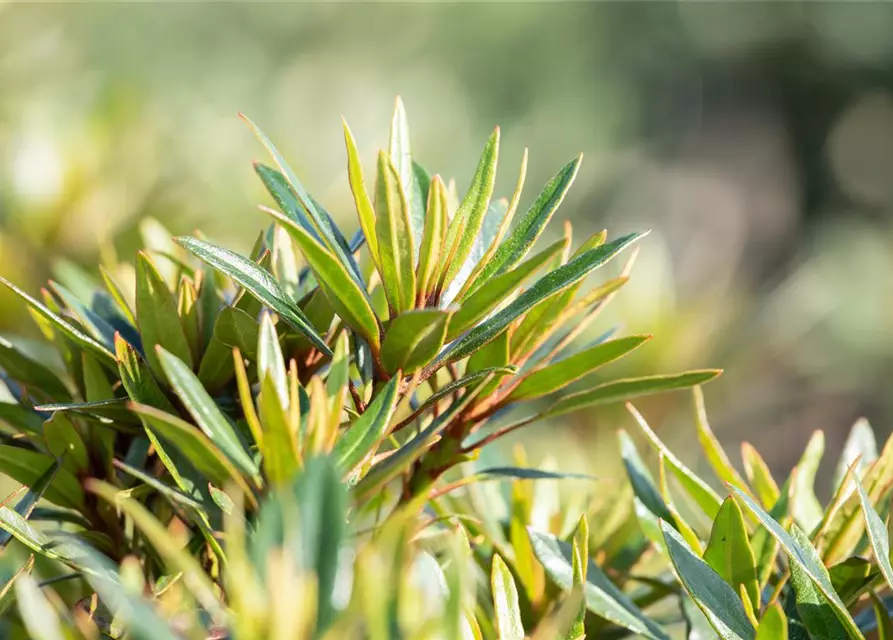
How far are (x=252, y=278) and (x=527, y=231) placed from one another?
0.10 m

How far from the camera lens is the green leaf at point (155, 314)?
31cm

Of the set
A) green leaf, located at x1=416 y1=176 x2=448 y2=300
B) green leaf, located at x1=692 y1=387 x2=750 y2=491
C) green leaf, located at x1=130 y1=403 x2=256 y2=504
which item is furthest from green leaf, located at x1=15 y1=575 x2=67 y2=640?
green leaf, located at x1=692 y1=387 x2=750 y2=491

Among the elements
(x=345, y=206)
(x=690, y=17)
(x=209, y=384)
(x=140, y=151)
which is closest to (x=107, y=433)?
(x=209, y=384)

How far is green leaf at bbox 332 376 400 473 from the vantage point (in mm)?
260

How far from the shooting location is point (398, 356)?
291mm

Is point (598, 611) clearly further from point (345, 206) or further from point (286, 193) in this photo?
point (345, 206)

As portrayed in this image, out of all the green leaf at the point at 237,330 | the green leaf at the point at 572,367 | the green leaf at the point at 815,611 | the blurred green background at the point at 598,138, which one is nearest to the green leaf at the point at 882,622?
the green leaf at the point at 815,611

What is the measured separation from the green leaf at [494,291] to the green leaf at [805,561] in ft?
A: 0.30

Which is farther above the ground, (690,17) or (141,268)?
(690,17)

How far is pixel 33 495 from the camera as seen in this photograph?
1.01 feet

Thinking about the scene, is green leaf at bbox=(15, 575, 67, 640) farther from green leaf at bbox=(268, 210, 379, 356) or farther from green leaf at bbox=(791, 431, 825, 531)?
green leaf at bbox=(791, 431, 825, 531)

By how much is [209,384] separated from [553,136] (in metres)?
3.33

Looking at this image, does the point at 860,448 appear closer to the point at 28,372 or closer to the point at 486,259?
the point at 486,259

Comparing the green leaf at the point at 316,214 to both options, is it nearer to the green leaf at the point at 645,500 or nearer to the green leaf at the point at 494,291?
the green leaf at the point at 494,291
